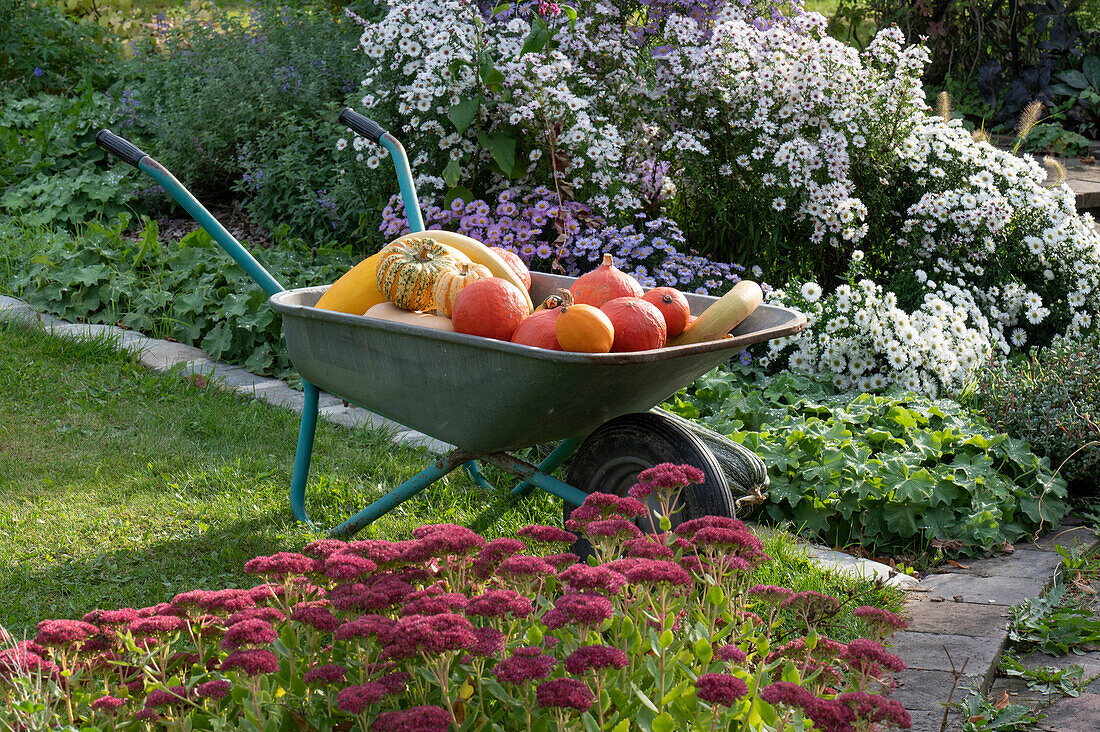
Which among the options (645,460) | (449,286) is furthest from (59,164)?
(645,460)

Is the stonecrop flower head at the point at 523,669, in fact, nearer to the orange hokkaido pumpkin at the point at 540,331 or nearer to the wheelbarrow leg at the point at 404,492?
the orange hokkaido pumpkin at the point at 540,331

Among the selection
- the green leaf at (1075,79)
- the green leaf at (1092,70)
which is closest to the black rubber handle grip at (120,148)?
the green leaf at (1075,79)

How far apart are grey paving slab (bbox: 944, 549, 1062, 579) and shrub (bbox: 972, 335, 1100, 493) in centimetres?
34

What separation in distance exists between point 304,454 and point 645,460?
106 cm

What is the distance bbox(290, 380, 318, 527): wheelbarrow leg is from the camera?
2.78 metres

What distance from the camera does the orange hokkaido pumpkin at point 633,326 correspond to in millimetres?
2066

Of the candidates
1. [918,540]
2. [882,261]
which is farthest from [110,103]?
[918,540]

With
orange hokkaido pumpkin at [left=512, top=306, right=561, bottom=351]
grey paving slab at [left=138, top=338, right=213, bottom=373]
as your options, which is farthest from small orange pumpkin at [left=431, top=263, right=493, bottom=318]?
grey paving slab at [left=138, top=338, right=213, bottom=373]

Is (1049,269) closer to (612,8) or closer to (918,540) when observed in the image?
(918,540)

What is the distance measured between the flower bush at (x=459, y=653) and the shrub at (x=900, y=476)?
3.73 feet

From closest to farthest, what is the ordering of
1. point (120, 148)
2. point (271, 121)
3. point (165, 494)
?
A: point (120, 148), point (165, 494), point (271, 121)

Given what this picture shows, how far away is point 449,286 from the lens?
2.33 meters

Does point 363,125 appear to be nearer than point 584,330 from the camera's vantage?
No

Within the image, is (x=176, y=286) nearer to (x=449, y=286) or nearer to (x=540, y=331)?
(x=449, y=286)
